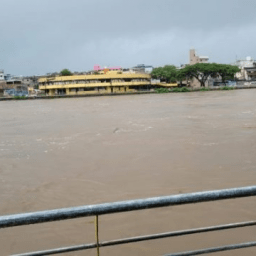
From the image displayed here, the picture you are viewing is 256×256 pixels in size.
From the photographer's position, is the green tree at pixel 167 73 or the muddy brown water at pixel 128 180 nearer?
the muddy brown water at pixel 128 180

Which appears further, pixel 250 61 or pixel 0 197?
pixel 250 61

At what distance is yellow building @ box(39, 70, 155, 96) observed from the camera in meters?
55.6

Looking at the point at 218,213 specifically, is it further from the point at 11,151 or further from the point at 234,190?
the point at 11,151

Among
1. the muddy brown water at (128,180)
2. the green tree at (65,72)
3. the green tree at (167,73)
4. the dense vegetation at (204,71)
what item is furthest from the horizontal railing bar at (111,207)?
the green tree at (65,72)

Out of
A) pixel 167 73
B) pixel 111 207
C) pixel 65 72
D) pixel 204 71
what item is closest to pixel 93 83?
pixel 167 73

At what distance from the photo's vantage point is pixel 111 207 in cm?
117

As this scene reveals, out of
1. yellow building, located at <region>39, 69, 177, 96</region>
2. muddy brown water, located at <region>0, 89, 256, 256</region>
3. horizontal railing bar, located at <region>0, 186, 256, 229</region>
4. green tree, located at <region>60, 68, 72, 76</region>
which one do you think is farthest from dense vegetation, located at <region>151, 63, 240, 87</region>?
horizontal railing bar, located at <region>0, 186, 256, 229</region>

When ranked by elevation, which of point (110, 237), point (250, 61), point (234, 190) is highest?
point (250, 61)

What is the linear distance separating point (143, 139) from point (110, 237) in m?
Answer: 6.73

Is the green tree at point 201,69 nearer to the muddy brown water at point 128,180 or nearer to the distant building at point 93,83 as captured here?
the distant building at point 93,83

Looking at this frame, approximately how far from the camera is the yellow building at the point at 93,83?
5562cm

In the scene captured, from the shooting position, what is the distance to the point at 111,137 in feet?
36.7

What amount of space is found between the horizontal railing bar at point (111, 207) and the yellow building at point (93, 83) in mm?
54866

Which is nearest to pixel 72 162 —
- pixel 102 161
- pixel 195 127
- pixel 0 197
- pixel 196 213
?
pixel 102 161
